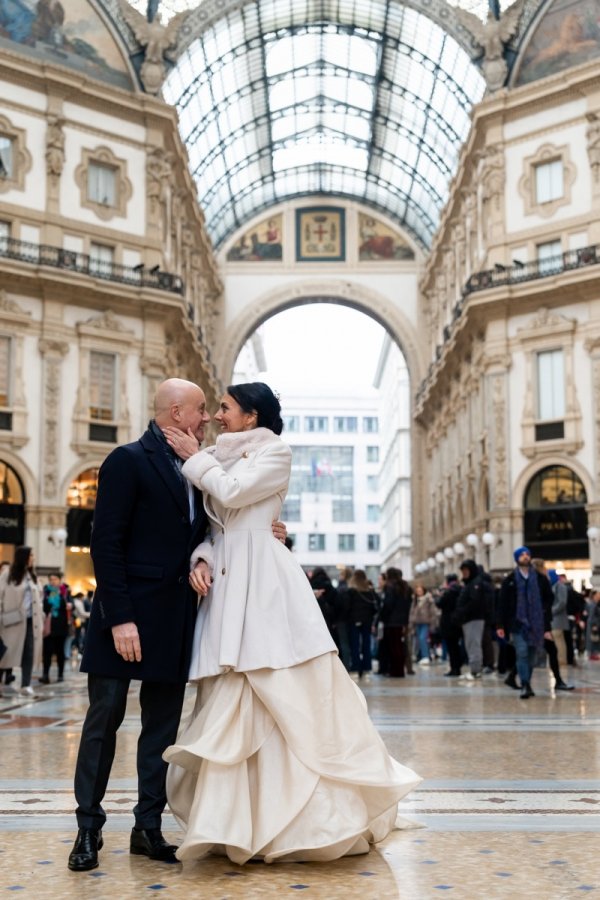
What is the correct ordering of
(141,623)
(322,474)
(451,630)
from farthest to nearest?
(322,474)
(451,630)
(141,623)

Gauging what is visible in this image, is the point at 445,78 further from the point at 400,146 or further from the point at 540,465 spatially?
the point at 540,465

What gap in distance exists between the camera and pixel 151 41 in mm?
33812

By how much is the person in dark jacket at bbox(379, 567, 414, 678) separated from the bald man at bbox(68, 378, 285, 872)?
13.0 m

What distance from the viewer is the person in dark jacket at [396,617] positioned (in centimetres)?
1731

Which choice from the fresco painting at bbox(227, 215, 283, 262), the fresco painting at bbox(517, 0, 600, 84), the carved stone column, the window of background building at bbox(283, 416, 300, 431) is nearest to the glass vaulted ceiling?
the fresco painting at bbox(227, 215, 283, 262)

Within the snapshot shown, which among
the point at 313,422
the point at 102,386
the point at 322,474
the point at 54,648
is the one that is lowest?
the point at 54,648

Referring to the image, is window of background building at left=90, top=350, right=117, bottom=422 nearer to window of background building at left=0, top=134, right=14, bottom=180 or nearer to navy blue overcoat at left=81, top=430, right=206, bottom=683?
window of background building at left=0, top=134, right=14, bottom=180

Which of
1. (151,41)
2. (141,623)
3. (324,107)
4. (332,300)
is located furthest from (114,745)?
(324,107)

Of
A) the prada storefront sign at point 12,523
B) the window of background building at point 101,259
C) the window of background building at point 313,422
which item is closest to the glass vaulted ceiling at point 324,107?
the window of background building at point 101,259

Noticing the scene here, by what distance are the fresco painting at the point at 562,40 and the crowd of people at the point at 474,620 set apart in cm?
1775

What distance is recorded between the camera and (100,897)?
359 cm

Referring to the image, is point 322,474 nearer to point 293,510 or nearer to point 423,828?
point 293,510

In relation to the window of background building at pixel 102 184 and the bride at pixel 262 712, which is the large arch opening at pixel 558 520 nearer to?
the window of background building at pixel 102 184

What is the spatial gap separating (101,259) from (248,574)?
29476mm
